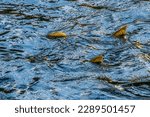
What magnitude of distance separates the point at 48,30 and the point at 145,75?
4.77 feet

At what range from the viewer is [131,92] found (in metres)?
3.66

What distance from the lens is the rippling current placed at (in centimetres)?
372

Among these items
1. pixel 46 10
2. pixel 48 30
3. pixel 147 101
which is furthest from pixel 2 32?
pixel 147 101

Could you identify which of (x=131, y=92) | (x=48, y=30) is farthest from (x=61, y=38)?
(x=131, y=92)

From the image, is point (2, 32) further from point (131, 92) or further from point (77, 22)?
point (131, 92)

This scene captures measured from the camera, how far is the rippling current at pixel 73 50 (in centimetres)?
372

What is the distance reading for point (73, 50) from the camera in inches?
175

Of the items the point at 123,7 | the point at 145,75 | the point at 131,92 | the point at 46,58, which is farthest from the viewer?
the point at 123,7

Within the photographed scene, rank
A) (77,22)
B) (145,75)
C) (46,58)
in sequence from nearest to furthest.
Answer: (145,75)
(46,58)
(77,22)

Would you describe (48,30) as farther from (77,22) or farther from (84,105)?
(84,105)

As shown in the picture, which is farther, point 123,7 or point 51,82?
point 123,7

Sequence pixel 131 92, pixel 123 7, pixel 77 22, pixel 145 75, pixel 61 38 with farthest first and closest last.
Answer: pixel 123 7, pixel 77 22, pixel 61 38, pixel 145 75, pixel 131 92

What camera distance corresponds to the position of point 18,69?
404 cm

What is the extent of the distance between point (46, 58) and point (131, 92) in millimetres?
982
